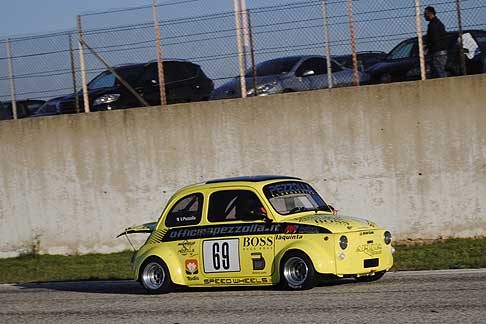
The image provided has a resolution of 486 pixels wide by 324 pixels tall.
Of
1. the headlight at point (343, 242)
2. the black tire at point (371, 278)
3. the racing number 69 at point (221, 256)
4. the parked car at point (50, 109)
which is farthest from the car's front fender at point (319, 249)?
the parked car at point (50, 109)

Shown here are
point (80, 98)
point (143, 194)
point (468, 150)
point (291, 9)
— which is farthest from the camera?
point (80, 98)

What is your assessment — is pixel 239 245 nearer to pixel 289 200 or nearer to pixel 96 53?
pixel 289 200

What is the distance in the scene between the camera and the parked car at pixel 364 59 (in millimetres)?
19562

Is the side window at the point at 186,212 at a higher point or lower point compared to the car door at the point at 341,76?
lower

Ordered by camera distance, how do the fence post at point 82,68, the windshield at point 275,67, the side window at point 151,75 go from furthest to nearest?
the fence post at point 82,68 < the side window at point 151,75 < the windshield at point 275,67

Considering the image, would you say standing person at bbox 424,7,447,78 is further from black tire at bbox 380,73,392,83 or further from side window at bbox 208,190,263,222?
side window at bbox 208,190,263,222

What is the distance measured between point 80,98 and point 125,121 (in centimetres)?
170

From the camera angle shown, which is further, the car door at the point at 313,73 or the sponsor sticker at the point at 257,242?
the car door at the point at 313,73

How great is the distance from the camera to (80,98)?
874 inches

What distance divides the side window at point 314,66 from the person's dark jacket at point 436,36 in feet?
7.06

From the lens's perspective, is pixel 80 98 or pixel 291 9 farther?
pixel 80 98

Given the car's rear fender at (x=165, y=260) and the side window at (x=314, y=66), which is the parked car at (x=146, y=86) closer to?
the side window at (x=314, y=66)

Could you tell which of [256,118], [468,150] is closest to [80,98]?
[256,118]

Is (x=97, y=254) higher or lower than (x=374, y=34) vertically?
lower
